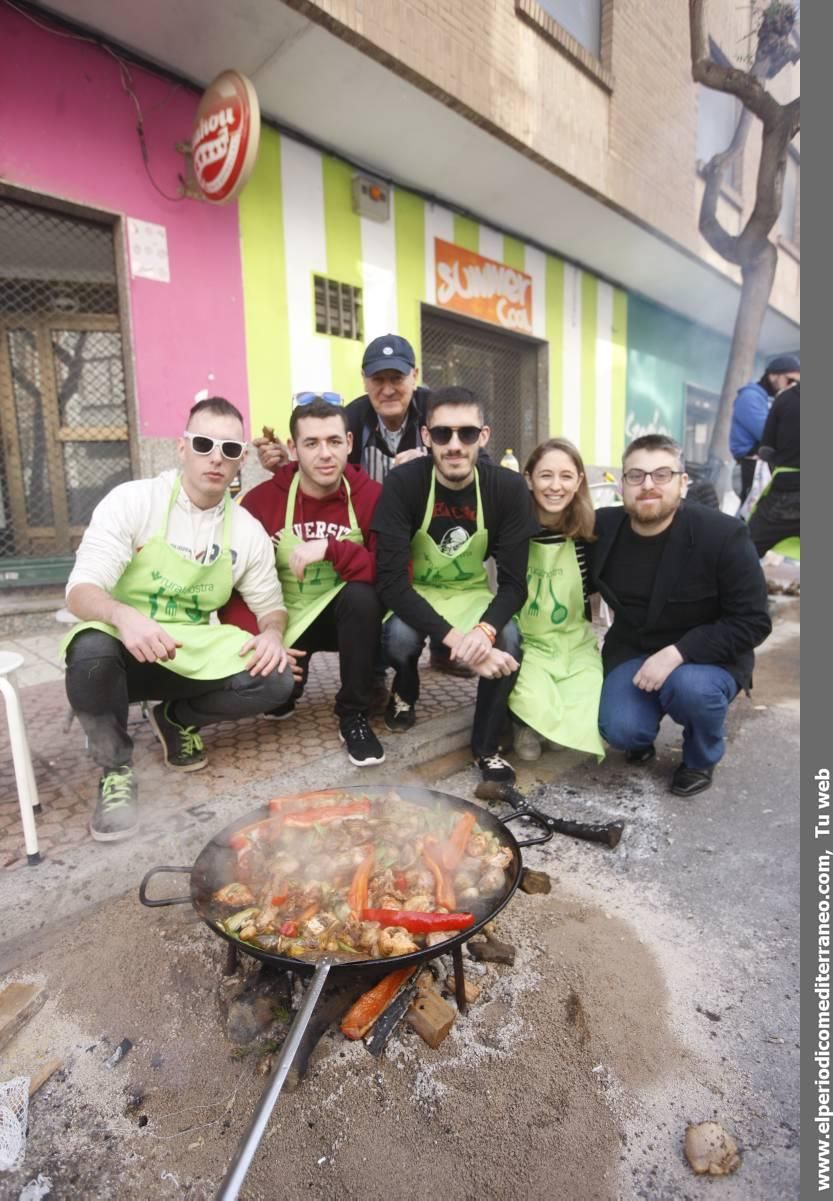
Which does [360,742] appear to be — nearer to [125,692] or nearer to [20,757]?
[125,692]

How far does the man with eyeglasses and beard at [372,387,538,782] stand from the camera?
3268 millimetres

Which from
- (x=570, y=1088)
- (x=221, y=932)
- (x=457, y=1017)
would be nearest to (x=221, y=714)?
(x=221, y=932)

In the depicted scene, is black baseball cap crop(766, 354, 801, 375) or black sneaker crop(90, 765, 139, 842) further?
black baseball cap crop(766, 354, 801, 375)

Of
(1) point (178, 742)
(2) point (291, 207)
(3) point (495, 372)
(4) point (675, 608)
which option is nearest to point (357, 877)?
(1) point (178, 742)

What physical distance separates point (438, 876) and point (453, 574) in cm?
189

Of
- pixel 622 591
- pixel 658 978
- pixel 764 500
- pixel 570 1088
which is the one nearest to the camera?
pixel 570 1088

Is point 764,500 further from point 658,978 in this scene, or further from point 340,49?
point 340,49

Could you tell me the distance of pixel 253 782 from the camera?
307 centimetres

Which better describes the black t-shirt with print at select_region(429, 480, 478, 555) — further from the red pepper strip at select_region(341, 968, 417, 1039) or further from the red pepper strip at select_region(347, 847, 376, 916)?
the red pepper strip at select_region(341, 968, 417, 1039)

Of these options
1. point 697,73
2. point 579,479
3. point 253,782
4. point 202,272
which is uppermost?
point 697,73

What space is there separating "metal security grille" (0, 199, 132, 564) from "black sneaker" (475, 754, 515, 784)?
15.5 feet

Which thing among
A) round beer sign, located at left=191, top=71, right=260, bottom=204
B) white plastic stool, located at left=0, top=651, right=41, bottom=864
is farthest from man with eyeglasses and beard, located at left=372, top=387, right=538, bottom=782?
round beer sign, located at left=191, top=71, right=260, bottom=204
